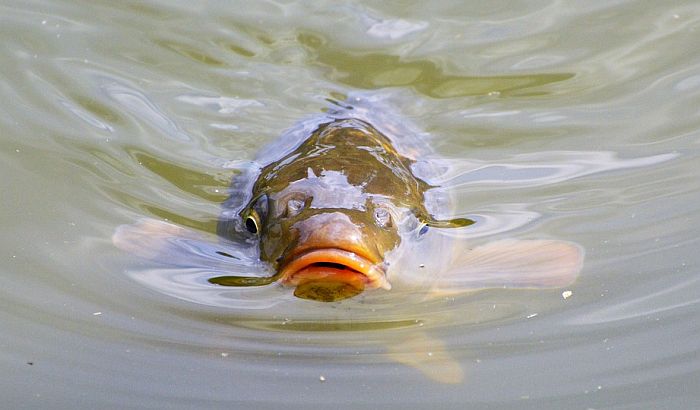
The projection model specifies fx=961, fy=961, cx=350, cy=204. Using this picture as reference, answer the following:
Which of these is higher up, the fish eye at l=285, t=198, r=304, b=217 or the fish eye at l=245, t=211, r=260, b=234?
the fish eye at l=245, t=211, r=260, b=234

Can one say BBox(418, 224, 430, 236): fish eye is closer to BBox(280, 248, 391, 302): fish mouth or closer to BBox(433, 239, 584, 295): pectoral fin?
BBox(433, 239, 584, 295): pectoral fin

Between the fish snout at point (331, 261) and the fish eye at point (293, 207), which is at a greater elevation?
the fish eye at point (293, 207)

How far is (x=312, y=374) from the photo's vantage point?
3.31 m

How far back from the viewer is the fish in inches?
136

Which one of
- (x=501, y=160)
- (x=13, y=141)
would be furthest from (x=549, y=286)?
(x=13, y=141)

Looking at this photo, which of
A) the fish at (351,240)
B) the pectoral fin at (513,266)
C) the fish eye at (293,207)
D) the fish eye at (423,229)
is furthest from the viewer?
the fish eye at (423,229)

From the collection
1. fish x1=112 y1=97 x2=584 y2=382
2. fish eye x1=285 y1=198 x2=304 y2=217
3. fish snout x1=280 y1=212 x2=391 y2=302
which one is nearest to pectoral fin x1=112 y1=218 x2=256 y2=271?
fish x1=112 y1=97 x2=584 y2=382

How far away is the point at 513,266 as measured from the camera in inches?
161

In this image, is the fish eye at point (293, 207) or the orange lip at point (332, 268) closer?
the orange lip at point (332, 268)

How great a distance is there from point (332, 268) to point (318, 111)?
2.44 meters

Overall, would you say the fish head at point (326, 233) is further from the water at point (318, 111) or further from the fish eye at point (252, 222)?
the water at point (318, 111)

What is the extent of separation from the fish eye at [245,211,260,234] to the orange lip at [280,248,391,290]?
22.7 inches

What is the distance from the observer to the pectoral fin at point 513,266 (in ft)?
12.8

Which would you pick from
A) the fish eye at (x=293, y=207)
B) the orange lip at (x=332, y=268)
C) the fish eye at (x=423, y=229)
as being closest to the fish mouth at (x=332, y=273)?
the orange lip at (x=332, y=268)
